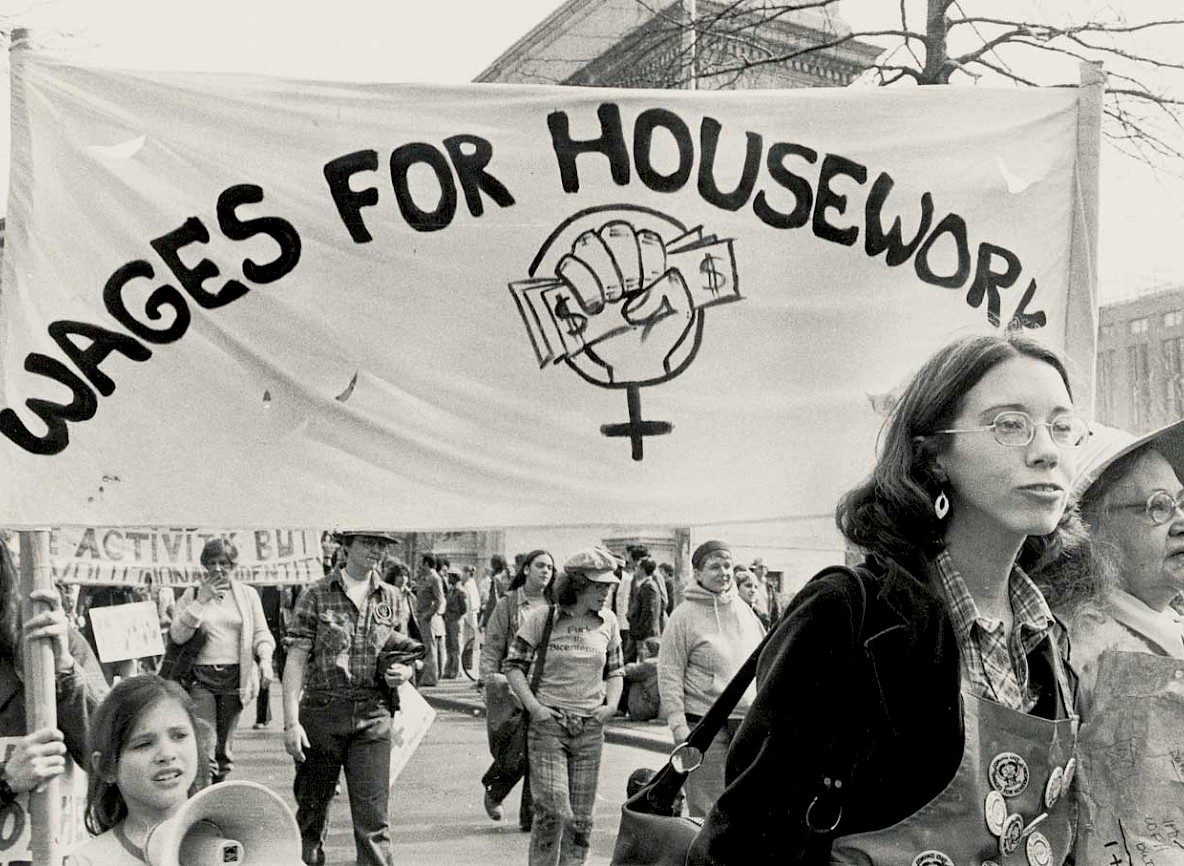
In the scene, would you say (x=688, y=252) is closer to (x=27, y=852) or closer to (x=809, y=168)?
(x=809, y=168)

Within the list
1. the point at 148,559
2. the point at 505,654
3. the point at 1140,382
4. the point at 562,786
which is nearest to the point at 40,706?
the point at 562,786

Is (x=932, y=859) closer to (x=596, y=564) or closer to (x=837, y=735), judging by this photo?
(x=837, y=735)

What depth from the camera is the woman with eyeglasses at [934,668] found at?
6.81ft

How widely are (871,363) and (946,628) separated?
2.19 meters

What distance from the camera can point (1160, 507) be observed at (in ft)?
9.87

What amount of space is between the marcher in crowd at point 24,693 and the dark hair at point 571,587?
445 centimetres

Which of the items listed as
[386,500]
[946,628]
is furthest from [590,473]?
[946,628]

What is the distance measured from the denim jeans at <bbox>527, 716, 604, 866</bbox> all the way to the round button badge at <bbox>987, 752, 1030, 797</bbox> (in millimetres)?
5807

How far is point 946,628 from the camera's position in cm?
219

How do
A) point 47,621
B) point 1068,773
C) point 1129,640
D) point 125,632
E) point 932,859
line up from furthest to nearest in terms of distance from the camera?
point 125,632 < point 47,621 < point 1129,640 < point 1068,773 < point 932,859

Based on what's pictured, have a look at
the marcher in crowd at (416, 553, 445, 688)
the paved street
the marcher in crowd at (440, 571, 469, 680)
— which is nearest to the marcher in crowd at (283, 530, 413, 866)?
the paved street

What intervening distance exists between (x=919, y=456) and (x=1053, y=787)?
54 cm

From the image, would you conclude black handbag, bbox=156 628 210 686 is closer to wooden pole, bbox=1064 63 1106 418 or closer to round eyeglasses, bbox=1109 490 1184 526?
wooden pole, bbox=1064 63 1106 418

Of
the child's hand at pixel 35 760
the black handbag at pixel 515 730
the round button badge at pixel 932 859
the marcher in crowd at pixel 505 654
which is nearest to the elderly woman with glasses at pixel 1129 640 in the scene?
the round button badge at pixel 932 859
